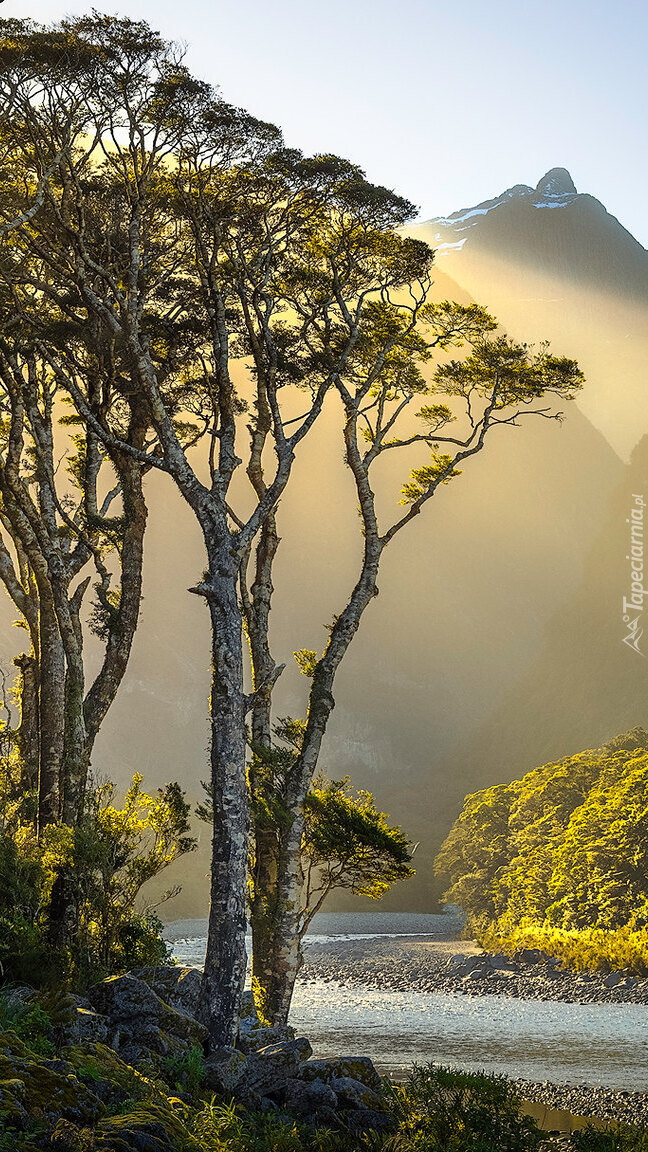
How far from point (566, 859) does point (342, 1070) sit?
104 feet

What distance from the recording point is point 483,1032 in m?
26.9

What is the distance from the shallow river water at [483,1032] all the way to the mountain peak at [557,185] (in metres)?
186

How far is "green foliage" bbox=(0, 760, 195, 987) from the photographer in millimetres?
13141

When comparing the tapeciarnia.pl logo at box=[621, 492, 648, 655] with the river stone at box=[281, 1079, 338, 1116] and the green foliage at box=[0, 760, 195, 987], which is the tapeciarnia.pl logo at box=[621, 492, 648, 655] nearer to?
the green foliage at box=[0, 760, 195, 987]

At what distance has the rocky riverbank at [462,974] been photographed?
33500 millimetres

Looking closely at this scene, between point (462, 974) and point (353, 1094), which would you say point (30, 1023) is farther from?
point (462, 974)

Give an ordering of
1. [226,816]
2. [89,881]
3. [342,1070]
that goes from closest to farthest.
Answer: [342,1070] < [226,816] < [89,881]

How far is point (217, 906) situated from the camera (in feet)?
49.0

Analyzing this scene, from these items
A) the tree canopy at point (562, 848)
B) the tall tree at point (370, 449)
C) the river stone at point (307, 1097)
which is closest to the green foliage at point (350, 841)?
the tall tree at point (370, 449)

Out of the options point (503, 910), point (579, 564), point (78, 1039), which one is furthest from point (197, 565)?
point (78, 1039)

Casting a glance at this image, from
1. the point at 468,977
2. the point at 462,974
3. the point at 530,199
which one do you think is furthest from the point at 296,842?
the point at 530,199

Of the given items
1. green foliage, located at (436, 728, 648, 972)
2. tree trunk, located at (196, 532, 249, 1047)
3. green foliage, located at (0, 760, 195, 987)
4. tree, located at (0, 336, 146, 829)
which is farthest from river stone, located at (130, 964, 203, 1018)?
green foliage, located at (436, 728, 648, 972)

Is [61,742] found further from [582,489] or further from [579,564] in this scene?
[582,489]

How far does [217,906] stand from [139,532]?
7.65 m
